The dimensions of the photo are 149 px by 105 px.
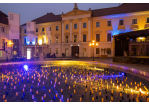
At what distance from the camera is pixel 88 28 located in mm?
31141

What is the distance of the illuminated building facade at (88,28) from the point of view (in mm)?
27797

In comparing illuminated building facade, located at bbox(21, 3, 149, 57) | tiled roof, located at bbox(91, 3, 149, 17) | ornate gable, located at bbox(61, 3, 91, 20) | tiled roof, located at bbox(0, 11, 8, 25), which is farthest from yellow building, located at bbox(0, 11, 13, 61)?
tiled roof, located at bbox(91, 3, 149, 17)

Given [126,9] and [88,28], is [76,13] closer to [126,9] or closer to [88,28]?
[88,28]

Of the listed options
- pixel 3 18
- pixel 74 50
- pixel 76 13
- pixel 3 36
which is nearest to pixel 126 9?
pixel 76 13

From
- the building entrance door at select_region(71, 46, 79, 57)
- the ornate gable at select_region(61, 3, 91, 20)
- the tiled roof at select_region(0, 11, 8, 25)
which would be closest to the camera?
the tiled roof at select_region(0, 11, 8, 25)

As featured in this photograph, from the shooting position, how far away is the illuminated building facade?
27797 millimetres

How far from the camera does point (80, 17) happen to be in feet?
105

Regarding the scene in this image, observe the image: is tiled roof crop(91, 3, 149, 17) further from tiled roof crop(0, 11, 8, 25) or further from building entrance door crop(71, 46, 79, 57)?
tiled roof crop(0, 11, 8, 25)

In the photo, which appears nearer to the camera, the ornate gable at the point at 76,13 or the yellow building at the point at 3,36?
the yellow building at the point at 3,36

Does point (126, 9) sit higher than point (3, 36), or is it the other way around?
point (126, 9)

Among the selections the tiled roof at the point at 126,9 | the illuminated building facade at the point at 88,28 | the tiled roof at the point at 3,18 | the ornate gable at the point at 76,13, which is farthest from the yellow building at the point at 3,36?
the tiled roof at the point at 126,9

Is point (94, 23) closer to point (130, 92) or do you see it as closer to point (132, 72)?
point (132, 72)

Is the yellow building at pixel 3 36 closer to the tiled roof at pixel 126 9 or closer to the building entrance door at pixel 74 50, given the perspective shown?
the building entrance door at pixel 74 50

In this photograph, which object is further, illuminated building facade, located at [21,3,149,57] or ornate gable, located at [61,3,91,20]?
ornate gable, located at [61,3,91,20]
